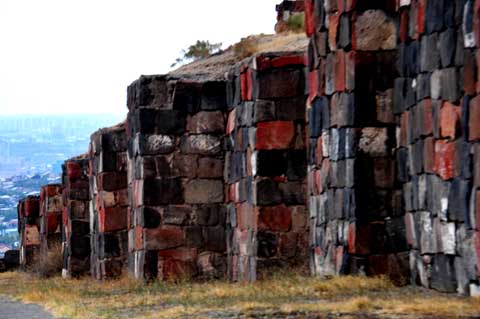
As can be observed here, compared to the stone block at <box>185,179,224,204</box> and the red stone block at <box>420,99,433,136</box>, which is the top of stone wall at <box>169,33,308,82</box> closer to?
the stone block at <box>185,179,224,204</box>

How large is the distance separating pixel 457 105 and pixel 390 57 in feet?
8.50

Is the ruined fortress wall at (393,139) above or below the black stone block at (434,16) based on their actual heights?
below

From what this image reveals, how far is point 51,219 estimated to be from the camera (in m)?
33.8

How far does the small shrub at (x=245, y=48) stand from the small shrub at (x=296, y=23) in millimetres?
765

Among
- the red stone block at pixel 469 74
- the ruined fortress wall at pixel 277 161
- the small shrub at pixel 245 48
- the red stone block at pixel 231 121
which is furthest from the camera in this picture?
the small shrub at pixel 245 48

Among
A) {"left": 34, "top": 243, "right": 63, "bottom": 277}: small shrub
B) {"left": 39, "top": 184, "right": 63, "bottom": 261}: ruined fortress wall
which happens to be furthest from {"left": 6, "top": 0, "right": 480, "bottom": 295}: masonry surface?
{"left": 39, "top": 184, "right": 63, "bottom": 261}: ruined fortress wall

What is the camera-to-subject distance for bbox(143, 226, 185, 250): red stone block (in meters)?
20.9

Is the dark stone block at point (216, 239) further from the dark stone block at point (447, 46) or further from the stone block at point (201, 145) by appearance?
the dark stone block at point (447, 46)

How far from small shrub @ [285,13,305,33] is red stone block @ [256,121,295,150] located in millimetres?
4235

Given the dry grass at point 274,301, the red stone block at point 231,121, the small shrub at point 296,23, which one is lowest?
the dry grass at point 274,301

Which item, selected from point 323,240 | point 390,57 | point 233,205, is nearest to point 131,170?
point 233,205

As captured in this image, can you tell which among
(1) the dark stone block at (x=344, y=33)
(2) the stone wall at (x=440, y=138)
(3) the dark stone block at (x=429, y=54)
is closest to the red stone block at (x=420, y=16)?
(2) the stone wall at (x=440, y=138)

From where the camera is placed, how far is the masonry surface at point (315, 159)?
12961mm

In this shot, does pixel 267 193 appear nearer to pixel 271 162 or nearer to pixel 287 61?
pixel 271 162
